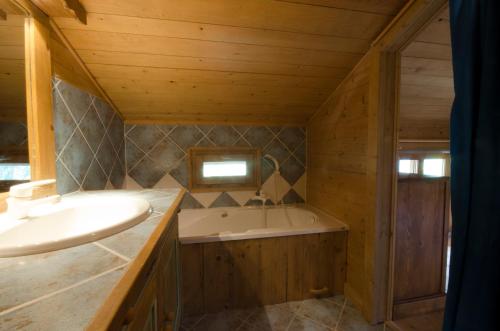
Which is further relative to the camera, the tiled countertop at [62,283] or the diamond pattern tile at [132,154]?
the diamond pattern tile at [132,154]

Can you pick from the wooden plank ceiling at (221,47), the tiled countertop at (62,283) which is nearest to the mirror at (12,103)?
the wooden plank ceiling at (221,47)

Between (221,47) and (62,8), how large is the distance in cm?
83

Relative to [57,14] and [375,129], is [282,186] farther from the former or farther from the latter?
[57,14]

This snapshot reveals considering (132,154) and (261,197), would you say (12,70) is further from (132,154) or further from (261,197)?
(261,197)

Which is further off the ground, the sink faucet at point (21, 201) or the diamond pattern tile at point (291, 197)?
the sink faucet at point (21, 201)

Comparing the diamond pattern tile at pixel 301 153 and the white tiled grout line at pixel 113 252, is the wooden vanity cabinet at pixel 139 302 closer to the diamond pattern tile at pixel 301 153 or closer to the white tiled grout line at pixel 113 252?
the white tiled grout line at pixel 113 252

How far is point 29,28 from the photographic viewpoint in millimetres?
991

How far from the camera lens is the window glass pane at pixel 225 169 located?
2480 millimetres

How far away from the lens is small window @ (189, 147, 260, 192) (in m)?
2.44

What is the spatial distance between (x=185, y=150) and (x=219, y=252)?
1.25 m

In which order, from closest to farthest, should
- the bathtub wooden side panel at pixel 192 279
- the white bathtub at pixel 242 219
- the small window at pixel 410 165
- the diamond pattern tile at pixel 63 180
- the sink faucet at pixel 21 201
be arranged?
the sink faucet at pixel 21 201, the diamond pattern tile at pixel 63 180, the bathtub wooden side panel at pixel 192 279, the white bathtub at pixel 242 219, the small window at pixel 410 165

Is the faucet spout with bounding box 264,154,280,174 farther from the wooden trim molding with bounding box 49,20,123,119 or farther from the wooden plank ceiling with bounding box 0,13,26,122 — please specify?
the wooden plank ceiling with bounding box 0,13,26,122

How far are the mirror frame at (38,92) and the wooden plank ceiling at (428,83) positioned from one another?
2.05 m

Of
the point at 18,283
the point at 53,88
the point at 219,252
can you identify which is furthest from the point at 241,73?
the point at 18,283
